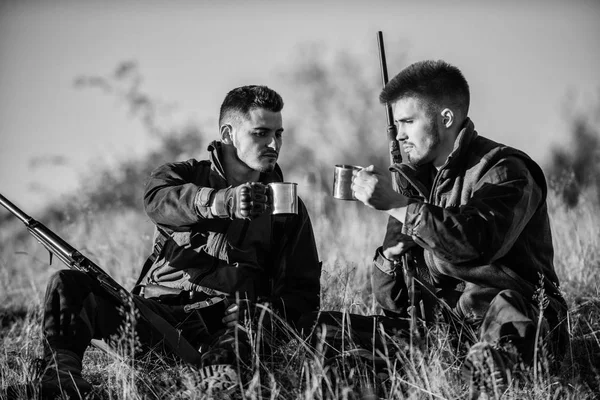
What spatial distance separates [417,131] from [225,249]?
143 centimetres

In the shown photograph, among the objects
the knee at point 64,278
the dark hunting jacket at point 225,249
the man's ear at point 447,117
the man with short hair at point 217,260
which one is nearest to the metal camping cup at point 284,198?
the man with short hair at point 217,260

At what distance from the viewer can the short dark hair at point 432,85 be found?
4965 mm

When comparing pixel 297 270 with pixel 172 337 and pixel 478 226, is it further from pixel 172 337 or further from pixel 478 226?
pixel 478 226

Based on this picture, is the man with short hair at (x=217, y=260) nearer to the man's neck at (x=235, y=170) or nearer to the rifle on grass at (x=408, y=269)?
the man's neck at (x=235, y=170)

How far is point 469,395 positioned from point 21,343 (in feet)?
11.4

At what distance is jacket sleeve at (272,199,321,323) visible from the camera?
5.18m

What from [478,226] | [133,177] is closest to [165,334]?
[478,226]

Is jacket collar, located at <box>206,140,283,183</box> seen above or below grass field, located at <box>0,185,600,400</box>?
above

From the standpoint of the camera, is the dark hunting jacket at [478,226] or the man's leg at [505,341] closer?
the man's leg at [505,341]

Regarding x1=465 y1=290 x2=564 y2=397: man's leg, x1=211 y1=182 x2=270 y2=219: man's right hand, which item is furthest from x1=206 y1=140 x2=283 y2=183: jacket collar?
x1=465 y1=290 x2=564 y2=397: man's leg

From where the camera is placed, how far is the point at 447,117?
4.92 metres

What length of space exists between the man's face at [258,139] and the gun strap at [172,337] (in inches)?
52.5

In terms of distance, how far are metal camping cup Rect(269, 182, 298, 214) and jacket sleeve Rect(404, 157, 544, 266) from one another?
66 centimetres

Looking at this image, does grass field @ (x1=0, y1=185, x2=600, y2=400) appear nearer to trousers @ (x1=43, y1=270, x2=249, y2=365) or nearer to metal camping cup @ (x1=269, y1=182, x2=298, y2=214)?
trousers @ (x1=43, y1=270, x2=249, y2=365)
